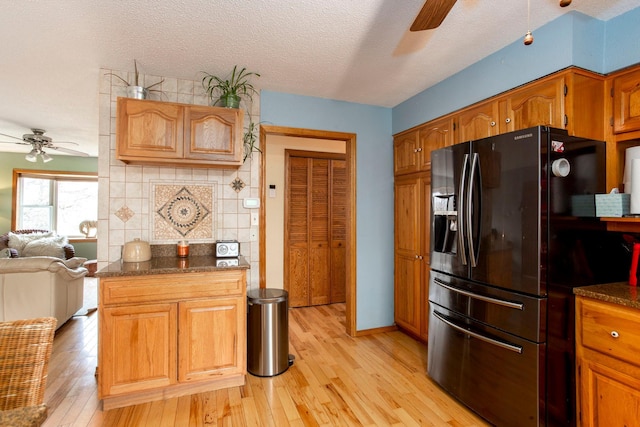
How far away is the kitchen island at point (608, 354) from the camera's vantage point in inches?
55.2

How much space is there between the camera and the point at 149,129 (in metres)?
2.34

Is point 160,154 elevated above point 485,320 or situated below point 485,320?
above

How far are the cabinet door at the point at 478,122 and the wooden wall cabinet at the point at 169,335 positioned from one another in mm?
2099

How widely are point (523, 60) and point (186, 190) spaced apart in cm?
277

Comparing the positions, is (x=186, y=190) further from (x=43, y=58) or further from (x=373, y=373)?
(x=373, y=373)

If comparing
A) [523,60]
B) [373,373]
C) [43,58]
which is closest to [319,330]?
[373,373]

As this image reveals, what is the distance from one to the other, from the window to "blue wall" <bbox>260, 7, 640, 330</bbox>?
5.68 m

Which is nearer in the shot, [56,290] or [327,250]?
[56,290]

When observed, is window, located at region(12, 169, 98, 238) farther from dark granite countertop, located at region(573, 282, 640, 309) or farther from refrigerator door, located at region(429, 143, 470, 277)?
dark granite countertop, located at region(573, 282, 640, 309)

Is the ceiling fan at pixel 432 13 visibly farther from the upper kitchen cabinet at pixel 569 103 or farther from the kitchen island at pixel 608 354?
the kitchen island at pixel 608 354

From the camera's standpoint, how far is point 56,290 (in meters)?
3.30

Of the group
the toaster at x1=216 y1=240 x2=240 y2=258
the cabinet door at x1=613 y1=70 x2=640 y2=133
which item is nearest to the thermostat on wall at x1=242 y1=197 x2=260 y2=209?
the toaster at x1=216 y1=240 x2=240 y2=258

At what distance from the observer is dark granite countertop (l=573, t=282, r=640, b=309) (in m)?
1.43

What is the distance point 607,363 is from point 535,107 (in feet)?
4.91
